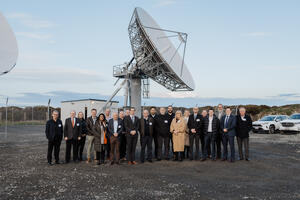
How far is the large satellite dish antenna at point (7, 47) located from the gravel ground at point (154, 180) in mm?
4103

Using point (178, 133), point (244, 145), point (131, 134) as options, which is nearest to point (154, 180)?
point (131, 134)

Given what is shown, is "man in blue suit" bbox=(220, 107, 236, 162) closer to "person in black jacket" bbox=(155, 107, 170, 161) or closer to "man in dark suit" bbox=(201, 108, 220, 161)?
"man in dark suit" bbox=(201, 108, 220, 161)

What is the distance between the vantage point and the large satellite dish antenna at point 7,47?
11.4m

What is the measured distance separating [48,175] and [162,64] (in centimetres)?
1446

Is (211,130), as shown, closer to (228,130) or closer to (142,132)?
(228,130)

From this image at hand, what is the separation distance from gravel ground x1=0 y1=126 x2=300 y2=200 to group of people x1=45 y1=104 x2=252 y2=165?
510mm

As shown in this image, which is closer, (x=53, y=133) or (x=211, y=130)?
(x=53, y=133)

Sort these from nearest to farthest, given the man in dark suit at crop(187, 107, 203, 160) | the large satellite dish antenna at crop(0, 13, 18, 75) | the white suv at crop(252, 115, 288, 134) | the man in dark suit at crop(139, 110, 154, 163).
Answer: the man in dark suit at crop(139, 110, 154, 163)
the man in dark suit at crop(187, 107, 203, 160)
the large satellite dish antenna at crop(0, 13, 18, 75)
the white suv at crop(252, 115, 288, 134)

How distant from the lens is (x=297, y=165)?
8758 mm

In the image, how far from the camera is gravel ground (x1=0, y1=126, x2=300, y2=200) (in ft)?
18.1

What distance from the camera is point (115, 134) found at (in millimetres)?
8789

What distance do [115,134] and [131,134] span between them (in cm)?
55

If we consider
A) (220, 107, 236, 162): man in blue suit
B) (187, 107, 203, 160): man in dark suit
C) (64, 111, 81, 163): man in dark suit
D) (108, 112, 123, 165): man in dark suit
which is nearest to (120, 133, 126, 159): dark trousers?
(108, 112, 123, 165): man in dark suit

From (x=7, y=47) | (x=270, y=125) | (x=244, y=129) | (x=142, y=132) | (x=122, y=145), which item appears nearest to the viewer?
(x=142, y=132)
